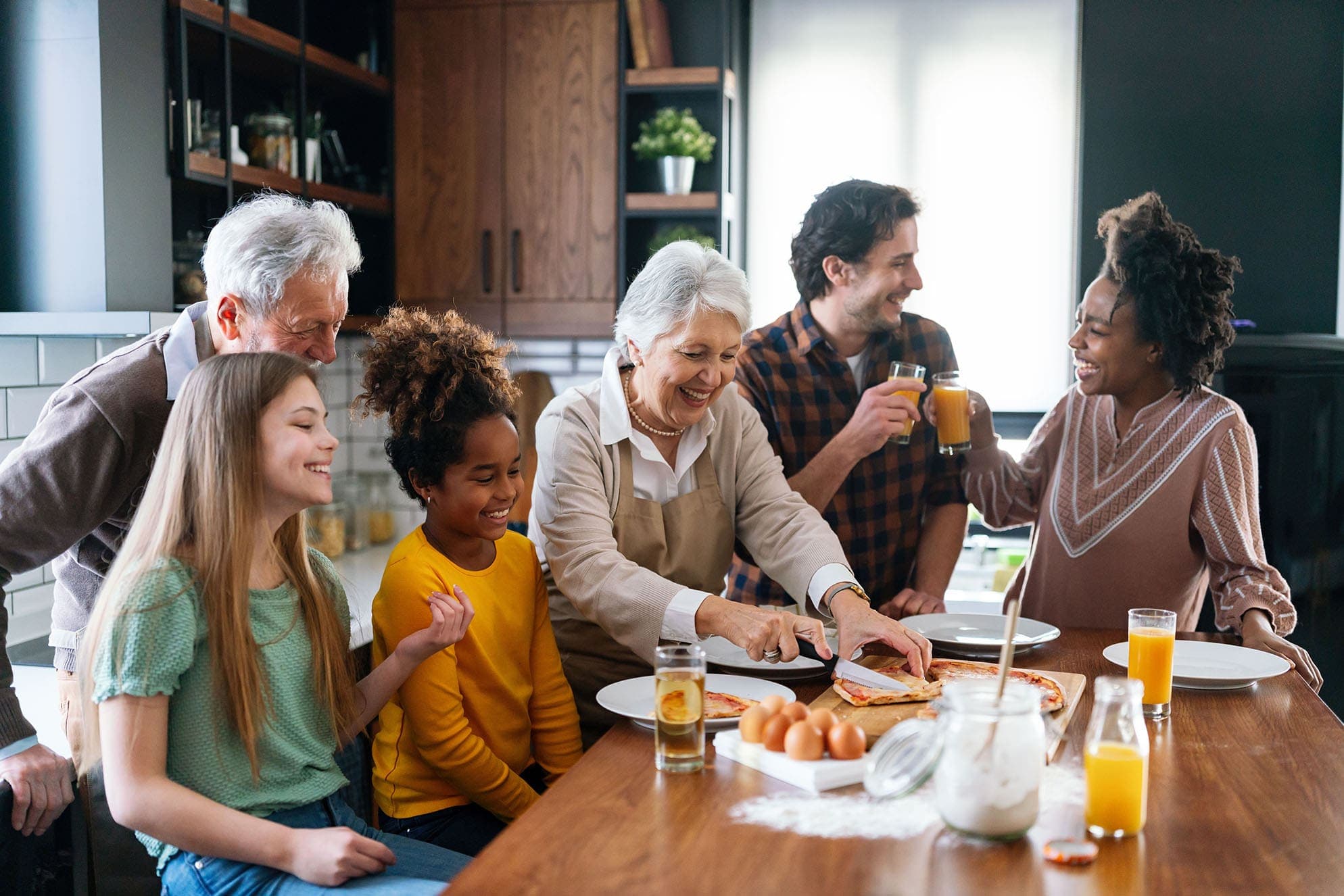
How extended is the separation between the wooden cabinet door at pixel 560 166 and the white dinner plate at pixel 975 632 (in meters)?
2.00

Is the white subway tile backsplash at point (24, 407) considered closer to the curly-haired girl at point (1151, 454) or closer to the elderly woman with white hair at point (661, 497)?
the elderly woman with white hair at point (661, 497)

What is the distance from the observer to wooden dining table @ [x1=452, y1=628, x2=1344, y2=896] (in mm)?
1078

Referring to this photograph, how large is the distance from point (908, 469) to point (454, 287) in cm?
193

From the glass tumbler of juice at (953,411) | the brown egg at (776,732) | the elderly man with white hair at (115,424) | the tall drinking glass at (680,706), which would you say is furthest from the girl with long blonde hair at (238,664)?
the glass tumbler of juice at (953,411)

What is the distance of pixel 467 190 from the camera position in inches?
154

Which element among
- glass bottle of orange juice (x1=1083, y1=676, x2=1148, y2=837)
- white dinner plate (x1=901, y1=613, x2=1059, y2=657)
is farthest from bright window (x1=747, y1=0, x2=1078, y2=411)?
glass bottle of orange juice (x1=1083, y1=676, x2=1148, y2=837)

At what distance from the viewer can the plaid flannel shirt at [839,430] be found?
8.20ft

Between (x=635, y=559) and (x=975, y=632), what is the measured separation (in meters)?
0.60

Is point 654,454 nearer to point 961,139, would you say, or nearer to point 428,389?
point 428,389

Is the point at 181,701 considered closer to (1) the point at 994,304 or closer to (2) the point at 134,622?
(2) the point at 134,622

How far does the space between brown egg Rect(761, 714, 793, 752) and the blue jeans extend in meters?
0.43

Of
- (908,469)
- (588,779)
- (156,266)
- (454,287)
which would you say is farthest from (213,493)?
(454,287)

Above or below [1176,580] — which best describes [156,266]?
above

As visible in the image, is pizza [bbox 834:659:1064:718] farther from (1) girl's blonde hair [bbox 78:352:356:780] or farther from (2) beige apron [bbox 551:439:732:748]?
(1) girl's blonde hair [bbox 78:352:356:780]
